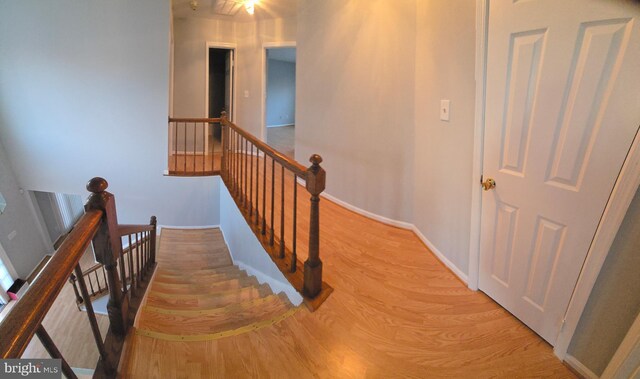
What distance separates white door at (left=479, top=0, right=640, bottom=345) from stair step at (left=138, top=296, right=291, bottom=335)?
57.3 inches

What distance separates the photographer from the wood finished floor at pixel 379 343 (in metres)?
1.44

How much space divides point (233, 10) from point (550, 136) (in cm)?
A: 497

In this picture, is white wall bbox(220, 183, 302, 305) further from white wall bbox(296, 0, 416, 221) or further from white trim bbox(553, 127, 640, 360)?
white trim bbox(553, 127, 640, 360)

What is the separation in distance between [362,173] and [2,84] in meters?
5.12

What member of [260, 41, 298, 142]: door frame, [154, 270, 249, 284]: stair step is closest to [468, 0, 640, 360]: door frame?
[154, 270, 249, 284]: stair step

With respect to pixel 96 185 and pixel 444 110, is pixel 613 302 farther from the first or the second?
pixel 96 185

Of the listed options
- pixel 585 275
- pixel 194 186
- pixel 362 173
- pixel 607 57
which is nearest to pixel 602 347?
pixel 585 275

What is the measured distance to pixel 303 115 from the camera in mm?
4180

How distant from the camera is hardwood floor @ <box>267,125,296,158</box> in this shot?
6723 millimetres

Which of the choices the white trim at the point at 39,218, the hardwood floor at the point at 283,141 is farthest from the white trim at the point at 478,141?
the white trim at the point at 39,218

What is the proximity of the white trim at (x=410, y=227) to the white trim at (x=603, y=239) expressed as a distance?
0.65 metres

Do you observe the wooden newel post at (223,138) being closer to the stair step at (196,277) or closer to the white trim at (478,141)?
the stair step at (196,277)

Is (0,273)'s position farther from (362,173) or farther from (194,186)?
(362,173)

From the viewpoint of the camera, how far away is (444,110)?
2270mm
